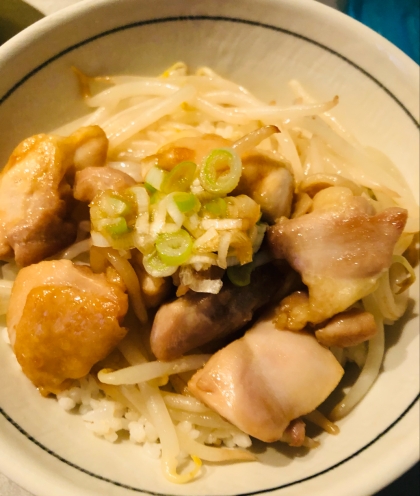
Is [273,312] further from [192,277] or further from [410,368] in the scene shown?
[410,368]

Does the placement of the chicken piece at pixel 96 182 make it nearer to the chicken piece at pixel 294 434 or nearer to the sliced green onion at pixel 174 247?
the sliced green onion at pixel 174 247

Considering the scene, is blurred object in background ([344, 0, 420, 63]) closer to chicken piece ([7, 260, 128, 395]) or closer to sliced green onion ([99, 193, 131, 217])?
sliced green onion ([99, 193, 131, 217])

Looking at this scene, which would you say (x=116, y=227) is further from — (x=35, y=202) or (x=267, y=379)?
(x=267, y=379)

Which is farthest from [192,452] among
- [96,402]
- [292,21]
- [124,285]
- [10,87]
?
[292,21]

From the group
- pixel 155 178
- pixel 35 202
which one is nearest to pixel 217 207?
pixel 155 178

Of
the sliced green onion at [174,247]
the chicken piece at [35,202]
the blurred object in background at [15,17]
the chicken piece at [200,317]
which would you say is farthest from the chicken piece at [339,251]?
the blurred object in background at [15,17]
